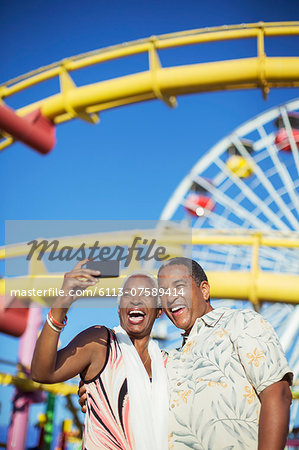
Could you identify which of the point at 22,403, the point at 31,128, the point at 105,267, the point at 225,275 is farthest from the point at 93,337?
the point at 22,403

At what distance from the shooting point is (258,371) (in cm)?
148

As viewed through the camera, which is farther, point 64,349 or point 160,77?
point 160,77

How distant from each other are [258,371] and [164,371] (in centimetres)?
38

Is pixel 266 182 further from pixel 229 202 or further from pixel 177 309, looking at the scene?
pixel 177 309

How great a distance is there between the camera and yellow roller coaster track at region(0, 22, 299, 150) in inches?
172

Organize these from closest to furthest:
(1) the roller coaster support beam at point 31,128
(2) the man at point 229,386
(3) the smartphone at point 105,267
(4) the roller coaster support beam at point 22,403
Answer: (2) the man at point 229,386
(3) the smartphone at point 105,267
(1) the roller coaster support beam at point 31,128
(4) the roller coaster support beam at point 22,403

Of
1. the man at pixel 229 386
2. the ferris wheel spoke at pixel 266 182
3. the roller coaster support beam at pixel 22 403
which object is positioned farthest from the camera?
the ferris wheel spoke at pixel 266 182

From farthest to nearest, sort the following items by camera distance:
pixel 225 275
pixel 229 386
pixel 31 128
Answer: pixel 225 275, pixel 31 128, pixel 229 386

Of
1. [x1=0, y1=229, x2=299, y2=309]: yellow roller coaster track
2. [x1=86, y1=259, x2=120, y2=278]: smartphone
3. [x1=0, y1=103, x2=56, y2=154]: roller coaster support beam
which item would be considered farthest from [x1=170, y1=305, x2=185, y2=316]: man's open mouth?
[x1=0, y1=103, x2=56, y2=154]: roller coaster support beam

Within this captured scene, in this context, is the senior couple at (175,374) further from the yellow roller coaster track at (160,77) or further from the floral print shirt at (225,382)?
the yellow roller coaster track at (160,77)

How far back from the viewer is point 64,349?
1634mm

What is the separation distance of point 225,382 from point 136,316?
15.3 inches

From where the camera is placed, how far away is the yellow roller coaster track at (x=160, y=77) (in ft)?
14.3

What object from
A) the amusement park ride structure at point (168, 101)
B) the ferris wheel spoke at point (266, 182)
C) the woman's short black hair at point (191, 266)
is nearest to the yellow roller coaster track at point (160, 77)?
the amusement park ride structure at point (168, 101)
